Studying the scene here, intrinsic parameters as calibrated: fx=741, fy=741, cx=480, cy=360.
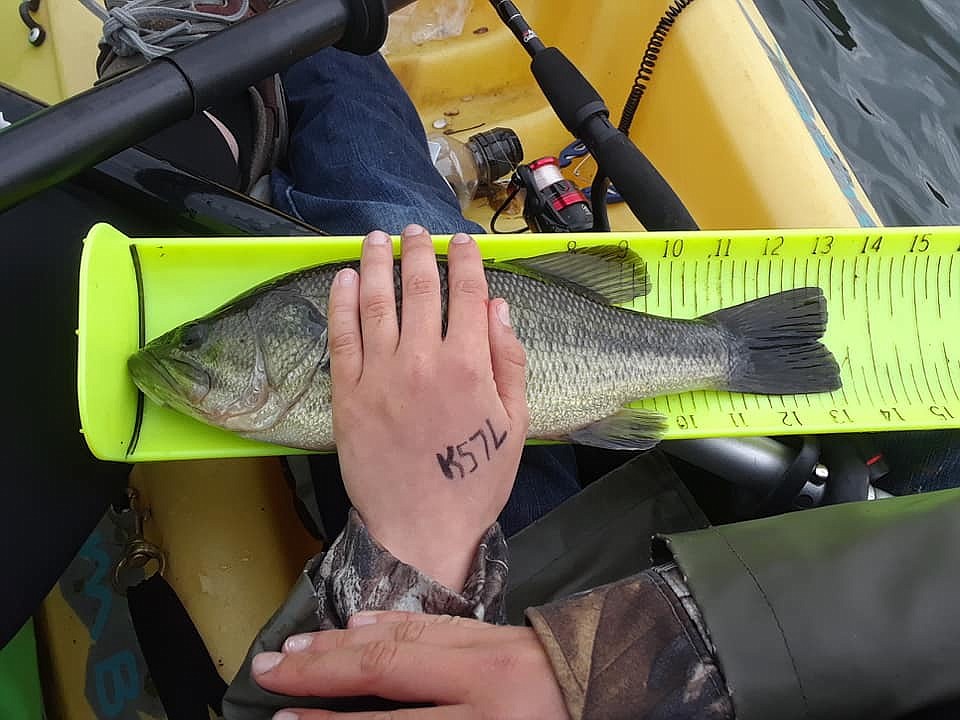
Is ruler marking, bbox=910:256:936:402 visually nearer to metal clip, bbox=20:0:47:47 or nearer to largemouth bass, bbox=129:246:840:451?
largemouth bass, bbox=129:246:840:451

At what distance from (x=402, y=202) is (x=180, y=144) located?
22.0 inches

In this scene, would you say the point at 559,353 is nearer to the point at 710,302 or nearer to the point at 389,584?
the point at 710,302

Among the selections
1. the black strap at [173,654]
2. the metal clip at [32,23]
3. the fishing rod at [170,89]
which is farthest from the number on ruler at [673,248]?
the metal clip at [32,23]

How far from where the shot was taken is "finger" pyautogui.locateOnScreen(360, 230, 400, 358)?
1.22m

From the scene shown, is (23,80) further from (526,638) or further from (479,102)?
(526,638)

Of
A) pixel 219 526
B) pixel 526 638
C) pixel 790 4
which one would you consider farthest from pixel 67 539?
pixel 790 4

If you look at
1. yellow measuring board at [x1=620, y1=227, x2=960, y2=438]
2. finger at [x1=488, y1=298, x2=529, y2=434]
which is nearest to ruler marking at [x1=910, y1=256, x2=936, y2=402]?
yellow measuring board at [x1=620, y1=227, x2=960, y2=438]

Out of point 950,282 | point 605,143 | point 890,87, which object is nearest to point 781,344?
point 950,282

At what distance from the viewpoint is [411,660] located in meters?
0.86

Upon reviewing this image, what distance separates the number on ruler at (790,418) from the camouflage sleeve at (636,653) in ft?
2.47

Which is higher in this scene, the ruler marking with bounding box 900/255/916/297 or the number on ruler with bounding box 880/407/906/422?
the ruler marking with bounding box 900/255/916/297

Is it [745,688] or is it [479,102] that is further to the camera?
[479,102]

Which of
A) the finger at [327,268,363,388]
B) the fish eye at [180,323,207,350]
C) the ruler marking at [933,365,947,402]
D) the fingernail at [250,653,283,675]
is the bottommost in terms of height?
the ruler marking at [933,365,947,402]

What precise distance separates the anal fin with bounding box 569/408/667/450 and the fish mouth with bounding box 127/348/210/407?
72cm
